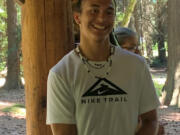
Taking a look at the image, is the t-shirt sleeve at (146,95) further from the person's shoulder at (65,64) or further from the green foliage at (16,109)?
the green foliage at (16,109)

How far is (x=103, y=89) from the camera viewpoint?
1.42 m

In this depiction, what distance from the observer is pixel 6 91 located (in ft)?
39.5

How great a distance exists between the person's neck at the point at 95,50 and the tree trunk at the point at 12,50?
10.8 meters

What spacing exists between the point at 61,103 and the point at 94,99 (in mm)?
147

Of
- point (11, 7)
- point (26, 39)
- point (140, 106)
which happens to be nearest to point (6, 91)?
point (11, 7)

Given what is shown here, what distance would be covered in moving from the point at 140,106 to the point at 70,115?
334 mm

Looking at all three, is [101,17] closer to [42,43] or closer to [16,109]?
[42,43]

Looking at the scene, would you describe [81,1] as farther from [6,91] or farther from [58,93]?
[6,91]

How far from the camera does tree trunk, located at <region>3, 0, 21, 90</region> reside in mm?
11789

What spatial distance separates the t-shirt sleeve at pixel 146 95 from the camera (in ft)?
4.93

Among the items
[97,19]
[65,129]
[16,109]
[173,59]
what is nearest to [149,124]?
[65,129]

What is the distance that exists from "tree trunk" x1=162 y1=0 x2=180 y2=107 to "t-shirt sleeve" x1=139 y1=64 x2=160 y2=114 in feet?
23.2

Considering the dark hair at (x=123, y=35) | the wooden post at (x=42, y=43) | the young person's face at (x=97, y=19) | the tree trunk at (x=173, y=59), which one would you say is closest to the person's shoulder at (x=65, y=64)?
the young person's face at (x=97, y=19)

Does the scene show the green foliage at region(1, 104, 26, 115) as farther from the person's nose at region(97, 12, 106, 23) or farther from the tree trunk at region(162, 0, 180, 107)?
the person's nose at region(97, 12, 106, 23)
